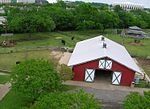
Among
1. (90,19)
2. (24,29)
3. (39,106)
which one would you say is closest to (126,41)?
(90,19)

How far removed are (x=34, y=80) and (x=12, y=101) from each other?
4.04 meters

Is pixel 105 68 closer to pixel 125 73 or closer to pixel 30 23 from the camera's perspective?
pixel 125 73

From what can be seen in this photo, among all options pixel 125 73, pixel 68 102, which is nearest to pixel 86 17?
pixel 125 73

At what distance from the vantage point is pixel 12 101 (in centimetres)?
2939

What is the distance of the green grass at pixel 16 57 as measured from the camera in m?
40.5

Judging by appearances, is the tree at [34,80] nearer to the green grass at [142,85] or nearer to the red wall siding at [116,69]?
the red wall siding at [116,69]

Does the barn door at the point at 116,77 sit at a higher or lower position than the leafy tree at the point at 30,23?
lower

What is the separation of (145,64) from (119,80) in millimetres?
10875

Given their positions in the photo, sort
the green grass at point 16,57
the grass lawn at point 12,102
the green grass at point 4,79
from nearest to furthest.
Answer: the grass lawn at point 12,102
the green grass at point 4,79
the green grass at point 16,57

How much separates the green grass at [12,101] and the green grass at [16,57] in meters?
8.91

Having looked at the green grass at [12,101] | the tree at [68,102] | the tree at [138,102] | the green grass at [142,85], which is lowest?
the green grass at [142,85]

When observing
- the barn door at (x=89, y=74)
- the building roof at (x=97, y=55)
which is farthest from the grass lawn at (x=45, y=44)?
the barn door at (x=89, y=74)

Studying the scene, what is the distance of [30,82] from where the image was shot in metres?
27.0

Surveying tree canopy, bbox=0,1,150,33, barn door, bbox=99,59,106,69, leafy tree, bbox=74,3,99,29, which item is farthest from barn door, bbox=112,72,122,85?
leafy tree, bbox=74,3,99,29
